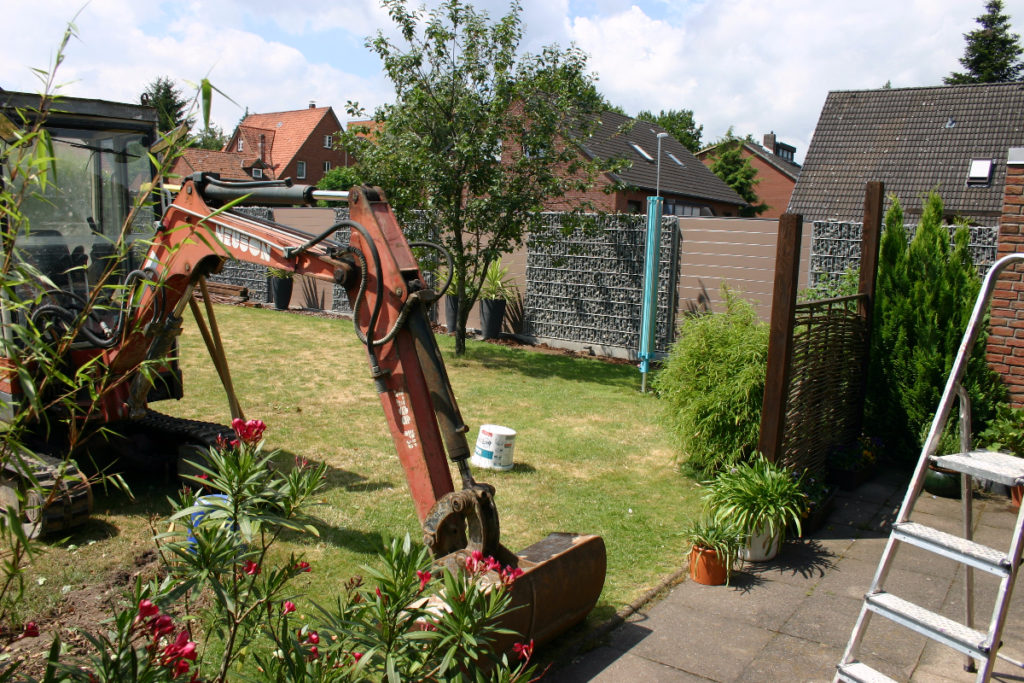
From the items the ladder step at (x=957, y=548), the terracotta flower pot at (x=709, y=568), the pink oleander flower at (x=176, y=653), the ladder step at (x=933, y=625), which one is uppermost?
the pink oleander flower at (x=176, y=653)

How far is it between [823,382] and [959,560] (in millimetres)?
3415

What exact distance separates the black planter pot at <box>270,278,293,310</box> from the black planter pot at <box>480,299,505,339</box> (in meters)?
5.71

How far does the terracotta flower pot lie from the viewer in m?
4.91

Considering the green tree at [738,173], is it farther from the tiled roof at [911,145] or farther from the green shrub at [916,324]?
the green shrub at [916,324]

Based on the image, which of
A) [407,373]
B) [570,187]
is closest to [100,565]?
[407,373]

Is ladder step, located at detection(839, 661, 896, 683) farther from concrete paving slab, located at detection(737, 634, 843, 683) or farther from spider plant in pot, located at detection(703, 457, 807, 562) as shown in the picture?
spider plant in pot, located at detection(703, 457, 807, 562)

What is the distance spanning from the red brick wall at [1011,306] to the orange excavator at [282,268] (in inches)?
190

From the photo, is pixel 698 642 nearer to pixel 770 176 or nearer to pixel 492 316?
pixel 492 316

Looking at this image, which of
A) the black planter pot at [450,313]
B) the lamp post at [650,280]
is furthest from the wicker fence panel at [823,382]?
the black planter pot at [450,313]

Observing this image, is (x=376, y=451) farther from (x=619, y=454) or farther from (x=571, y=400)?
(x=571, y=400)

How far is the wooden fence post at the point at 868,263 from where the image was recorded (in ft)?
23.8

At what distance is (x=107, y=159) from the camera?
6258mm

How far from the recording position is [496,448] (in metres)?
6.95

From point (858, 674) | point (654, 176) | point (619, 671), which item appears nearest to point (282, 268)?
point (619, 671)
